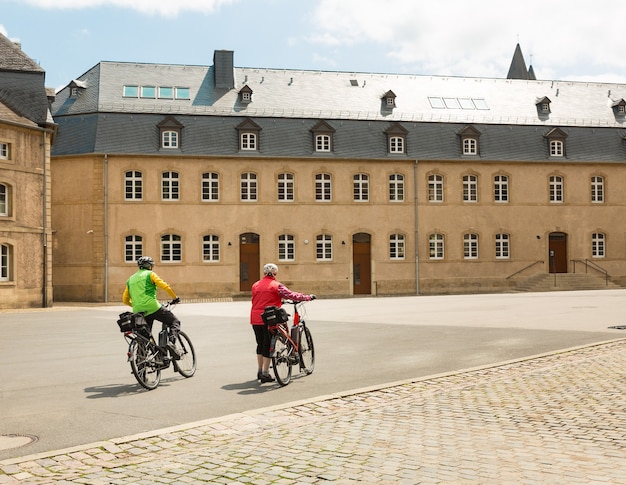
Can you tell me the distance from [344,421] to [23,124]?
28650mm

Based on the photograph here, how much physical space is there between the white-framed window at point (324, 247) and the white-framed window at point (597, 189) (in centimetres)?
1616

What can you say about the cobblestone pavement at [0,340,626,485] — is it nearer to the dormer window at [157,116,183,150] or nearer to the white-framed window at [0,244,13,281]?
the white-framed window at [0,244,13,281]

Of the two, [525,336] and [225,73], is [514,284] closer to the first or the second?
[225,73]

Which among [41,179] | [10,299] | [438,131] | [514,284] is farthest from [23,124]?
[514,284]

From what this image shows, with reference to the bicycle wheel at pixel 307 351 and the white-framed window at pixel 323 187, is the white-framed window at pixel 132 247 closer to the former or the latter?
the white-framed window at pixel 323 187

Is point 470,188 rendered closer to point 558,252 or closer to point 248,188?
point 558,252

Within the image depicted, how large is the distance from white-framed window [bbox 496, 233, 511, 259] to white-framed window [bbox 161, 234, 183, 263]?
17994 millimetres

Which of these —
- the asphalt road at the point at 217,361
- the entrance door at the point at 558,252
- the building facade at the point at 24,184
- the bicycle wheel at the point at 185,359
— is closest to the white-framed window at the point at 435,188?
the entrance door at the point at 558,252

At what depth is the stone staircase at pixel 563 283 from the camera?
43.8 m

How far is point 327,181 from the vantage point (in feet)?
141

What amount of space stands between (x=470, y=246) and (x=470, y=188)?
3.32 m

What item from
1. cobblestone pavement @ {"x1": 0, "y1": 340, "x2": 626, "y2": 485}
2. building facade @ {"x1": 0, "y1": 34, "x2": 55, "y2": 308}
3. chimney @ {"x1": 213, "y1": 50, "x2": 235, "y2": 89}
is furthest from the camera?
chimney @ {"x1": 213, "y1": 50, "x2": 235, "y2": 89}

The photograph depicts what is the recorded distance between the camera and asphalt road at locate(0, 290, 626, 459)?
834 centimetres

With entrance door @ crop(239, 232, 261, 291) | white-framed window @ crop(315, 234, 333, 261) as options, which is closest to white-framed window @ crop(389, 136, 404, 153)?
white-framed window @ crop(315, 234, 333, 261)
